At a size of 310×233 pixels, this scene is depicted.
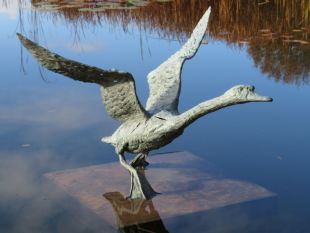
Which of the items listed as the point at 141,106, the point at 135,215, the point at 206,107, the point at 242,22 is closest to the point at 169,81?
the point at 141,106

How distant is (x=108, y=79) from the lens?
139 inches

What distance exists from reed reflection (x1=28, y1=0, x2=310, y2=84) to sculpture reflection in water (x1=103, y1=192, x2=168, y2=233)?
117 inches

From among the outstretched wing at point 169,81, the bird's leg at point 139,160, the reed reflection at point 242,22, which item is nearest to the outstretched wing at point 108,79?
the outstretched wing at point 169,81

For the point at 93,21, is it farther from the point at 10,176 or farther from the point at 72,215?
the point at 72,215

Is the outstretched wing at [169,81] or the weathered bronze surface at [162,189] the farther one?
the outstretched wing at [169,81]

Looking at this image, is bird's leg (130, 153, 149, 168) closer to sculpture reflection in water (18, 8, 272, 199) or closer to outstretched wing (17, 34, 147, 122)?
sculpture reflection in water (18, 8, 272, 199)

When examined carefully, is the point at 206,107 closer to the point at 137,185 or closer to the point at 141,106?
the point at 141,106

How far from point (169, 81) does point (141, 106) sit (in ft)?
1.44

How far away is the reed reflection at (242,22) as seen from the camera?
6.97m

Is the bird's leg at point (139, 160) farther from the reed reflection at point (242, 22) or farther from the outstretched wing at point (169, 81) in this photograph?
the reed reflection at point (242, 22)

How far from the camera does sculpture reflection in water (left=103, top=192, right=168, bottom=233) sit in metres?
3.58

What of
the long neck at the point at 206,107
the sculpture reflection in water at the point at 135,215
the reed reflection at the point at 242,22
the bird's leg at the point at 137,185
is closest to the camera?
the long neck at the point at 206,107

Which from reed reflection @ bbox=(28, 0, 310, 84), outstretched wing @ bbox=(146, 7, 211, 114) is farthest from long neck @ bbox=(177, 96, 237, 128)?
reed reflection @ bbox=(28, 0, 310, 84)

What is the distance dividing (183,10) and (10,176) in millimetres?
5419
